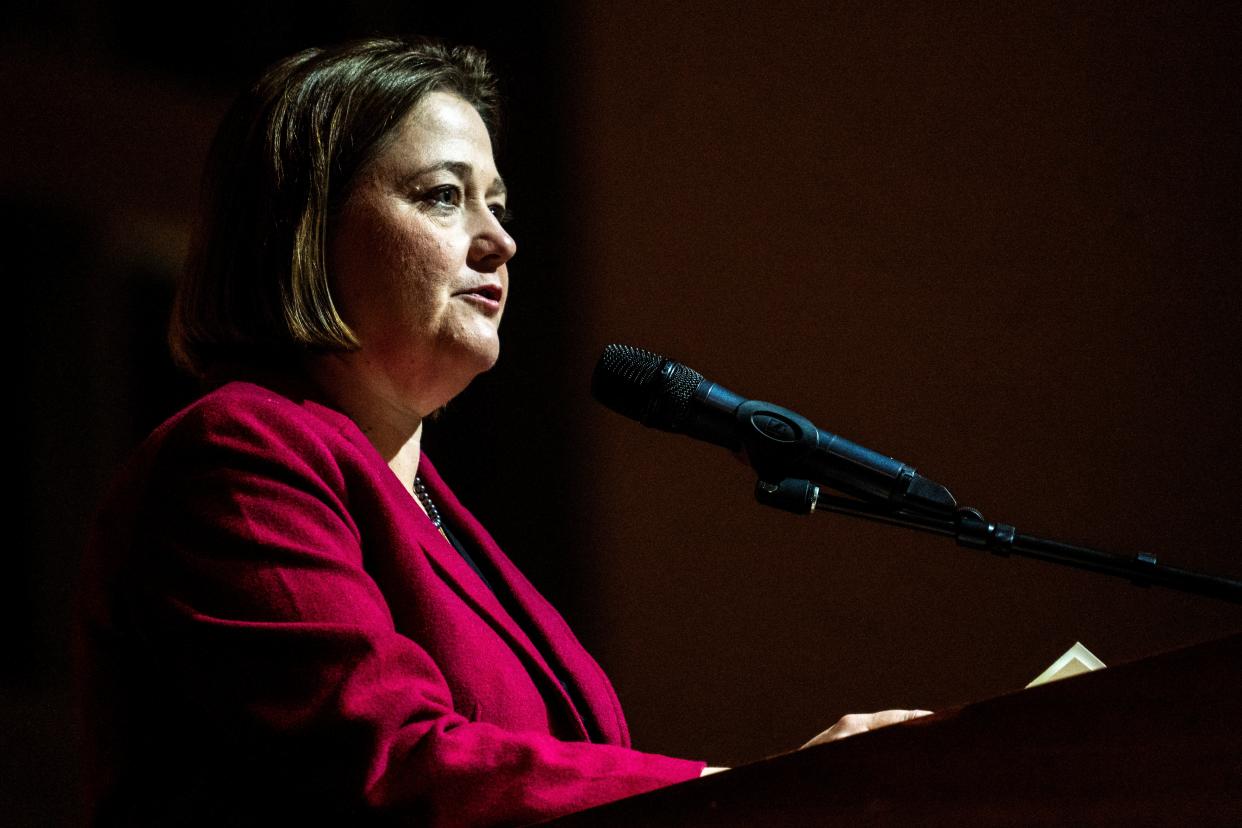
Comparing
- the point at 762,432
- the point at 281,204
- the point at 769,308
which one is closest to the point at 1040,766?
the point at 762,432

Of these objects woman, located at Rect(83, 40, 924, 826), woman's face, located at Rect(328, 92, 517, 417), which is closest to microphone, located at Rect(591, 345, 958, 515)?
woman, located at Rect(83, 40, 924, 826)

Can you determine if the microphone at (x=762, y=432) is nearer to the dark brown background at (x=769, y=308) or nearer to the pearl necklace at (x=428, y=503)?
the pearl necklace at (x=428, y=503)

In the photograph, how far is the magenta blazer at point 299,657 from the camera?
110 cm

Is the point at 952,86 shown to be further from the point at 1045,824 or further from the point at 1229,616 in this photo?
the point at 1045,824

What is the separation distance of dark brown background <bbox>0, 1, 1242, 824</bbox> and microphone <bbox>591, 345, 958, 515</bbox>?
1.34 m

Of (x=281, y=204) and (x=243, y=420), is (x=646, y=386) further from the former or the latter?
(x=281, y=204)

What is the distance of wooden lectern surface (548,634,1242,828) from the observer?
2.65 feet

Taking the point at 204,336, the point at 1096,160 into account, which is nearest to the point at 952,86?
the point at 1096,160

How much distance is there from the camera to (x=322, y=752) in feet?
3.64

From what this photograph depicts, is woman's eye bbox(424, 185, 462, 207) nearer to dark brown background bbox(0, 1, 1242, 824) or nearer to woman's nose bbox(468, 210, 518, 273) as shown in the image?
woman's nose bbox(468, 210, 518, 273)

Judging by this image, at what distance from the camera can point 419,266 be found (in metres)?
1.63

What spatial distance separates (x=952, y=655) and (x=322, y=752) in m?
1.71

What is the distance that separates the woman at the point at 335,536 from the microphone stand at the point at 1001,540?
212mm

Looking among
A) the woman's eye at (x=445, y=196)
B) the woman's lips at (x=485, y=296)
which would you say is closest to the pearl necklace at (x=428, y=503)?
the woman's lips at (x=485, y=296)
